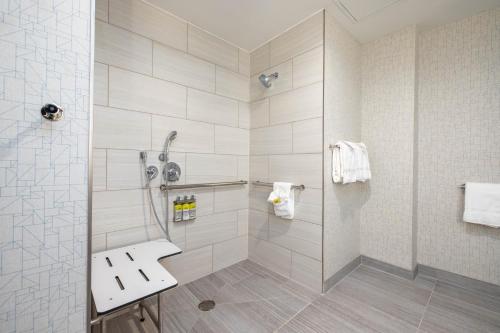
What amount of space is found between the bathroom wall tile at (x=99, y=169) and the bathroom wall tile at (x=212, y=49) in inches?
43.9

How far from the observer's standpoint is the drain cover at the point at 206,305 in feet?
4.91

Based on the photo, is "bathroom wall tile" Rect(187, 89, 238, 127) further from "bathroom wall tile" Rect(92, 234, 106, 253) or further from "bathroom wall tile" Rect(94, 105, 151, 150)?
"bathroom wall tile" Rect(92, 234, 106, 253)

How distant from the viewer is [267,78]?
1970 mm

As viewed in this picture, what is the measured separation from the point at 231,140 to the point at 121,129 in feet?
3.16

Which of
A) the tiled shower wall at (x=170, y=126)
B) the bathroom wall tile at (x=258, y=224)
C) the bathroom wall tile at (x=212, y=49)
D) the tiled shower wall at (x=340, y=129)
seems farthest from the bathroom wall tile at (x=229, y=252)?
the bathroom wall tile at (x=212, y=49)

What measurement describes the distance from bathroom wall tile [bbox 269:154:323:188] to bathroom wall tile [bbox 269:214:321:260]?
0.36 m

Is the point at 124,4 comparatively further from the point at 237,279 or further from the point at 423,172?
the point at 423,172

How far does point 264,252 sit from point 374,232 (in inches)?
44.1

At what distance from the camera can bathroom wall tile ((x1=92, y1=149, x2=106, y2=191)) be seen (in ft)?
4.45

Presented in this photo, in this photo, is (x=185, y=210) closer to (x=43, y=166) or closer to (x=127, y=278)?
(x=127, y=278)

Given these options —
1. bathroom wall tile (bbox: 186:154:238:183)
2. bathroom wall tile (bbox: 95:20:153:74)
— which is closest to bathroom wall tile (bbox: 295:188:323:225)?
bathroom wall tile (bbox: 186:154:238:183)

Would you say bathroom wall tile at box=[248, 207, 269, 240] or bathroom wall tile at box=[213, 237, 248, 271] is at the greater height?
bathroom wall tile at box=[248, 207, 269, 240]

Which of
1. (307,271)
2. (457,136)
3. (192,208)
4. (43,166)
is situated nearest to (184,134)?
(192,208)

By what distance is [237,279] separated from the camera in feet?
6.15
